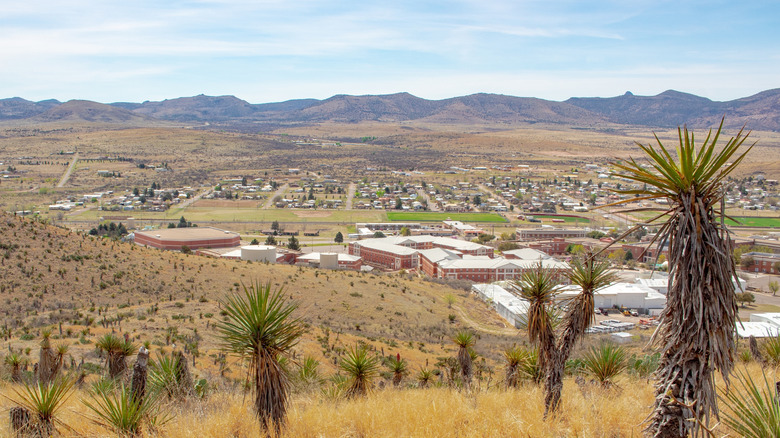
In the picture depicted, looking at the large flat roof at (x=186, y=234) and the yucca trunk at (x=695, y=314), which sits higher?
the yucca trunk at (x=695, y=314)

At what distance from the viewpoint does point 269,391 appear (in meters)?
7.89

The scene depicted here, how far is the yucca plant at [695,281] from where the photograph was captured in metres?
5.75

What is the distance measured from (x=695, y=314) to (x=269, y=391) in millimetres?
5440

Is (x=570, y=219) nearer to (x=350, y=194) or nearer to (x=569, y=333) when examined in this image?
(x=350, y=194)

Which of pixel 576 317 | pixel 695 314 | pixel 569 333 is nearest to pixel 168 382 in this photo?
pixel 569 333

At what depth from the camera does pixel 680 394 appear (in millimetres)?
5977

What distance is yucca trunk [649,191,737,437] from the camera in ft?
18.9

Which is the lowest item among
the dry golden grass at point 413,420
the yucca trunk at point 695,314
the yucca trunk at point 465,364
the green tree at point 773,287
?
the green tree at point 773,287

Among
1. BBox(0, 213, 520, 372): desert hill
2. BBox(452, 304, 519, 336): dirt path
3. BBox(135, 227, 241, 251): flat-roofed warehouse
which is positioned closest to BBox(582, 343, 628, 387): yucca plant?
BBox(0, 213, 520, 372): desert hill

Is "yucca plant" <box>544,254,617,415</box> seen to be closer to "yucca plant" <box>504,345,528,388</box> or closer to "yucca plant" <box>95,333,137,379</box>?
"yucca plant" <box>504,345,528,388</box>

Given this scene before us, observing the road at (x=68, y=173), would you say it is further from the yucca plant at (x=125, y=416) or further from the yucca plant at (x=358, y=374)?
the yucca plant at (x=125, y=416)

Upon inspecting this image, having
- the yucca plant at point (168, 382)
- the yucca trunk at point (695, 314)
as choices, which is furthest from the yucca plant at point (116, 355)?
the yucca trunk at point (695, 314)

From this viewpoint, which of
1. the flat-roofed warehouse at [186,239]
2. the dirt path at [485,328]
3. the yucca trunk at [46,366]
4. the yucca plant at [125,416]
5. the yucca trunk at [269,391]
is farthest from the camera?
the flat-roofed warehouse at [186,239]

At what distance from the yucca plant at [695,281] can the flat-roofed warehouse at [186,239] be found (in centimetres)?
5650
